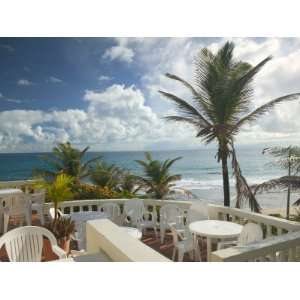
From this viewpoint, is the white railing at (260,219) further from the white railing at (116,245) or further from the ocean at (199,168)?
the ocean at (199,168)

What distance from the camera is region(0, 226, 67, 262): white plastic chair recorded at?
2857 mm

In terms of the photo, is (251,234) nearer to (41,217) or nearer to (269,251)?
(269,251)

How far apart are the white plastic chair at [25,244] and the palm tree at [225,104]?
13.9ft

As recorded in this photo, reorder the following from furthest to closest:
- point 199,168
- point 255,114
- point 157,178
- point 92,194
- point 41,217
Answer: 1. point 199,168
2. point 157,178
3. point 92,194
4. point 255,114
5. point 41,217

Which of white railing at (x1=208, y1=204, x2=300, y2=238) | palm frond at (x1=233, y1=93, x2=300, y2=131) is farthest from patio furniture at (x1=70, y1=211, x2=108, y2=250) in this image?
palm frond at (x1=233, y1=93, x2=300, y2=131)

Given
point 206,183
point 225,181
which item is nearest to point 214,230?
point 225,181

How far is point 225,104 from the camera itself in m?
6.57

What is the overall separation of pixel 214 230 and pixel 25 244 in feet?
7.32

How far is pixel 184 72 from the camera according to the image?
19766mm

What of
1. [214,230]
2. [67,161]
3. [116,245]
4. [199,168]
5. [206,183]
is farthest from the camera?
[199,168]

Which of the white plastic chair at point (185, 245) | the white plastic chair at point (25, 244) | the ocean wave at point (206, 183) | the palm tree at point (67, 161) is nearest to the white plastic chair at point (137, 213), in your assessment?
the white plastic chair at point (185, 245)
